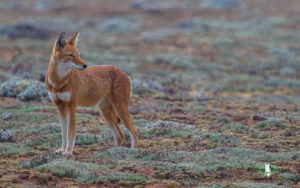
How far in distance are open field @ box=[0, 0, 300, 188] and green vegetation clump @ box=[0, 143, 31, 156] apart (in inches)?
0.8

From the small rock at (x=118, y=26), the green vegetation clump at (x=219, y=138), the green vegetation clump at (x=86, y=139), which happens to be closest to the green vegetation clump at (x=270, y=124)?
the green vegetation clump at (x=219, y=138)

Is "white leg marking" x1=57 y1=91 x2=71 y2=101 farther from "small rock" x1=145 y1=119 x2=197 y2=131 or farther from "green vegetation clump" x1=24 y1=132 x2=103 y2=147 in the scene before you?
"small rock" x1=145 y1=119 x2=197 y2=131

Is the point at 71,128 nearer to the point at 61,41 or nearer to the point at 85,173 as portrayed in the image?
the point at 85,173

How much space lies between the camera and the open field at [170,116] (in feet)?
27.7

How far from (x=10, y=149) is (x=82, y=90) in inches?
73.4

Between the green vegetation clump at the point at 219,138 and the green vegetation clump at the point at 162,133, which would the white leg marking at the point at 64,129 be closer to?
the green vegetation clump at the point at 162,133

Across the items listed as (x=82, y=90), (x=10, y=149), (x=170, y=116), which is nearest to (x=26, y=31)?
(x=170, y=116)

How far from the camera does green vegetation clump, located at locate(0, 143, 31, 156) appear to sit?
9727 millimetres

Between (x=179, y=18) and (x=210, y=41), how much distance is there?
19.4m

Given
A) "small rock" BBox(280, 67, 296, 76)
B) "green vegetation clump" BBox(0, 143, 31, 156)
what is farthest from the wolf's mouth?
"small rock" BBox(280, 67, 296, 76)

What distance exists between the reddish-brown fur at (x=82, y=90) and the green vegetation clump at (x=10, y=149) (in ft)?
2.88

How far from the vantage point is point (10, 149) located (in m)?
9.93

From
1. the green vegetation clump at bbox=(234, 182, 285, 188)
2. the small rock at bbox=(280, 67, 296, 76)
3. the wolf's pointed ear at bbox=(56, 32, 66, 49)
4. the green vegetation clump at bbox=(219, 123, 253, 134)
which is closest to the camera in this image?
the green vegetation clump at bbox=(234, 182, 285, 188)

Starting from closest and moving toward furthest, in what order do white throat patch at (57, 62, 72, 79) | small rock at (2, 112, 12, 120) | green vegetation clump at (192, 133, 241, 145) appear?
white throat patch at (57, 62, 72, 79) → green vegetation clump at (192, 133, 241, 145) → small rock at (2, 112, 12, 120)
